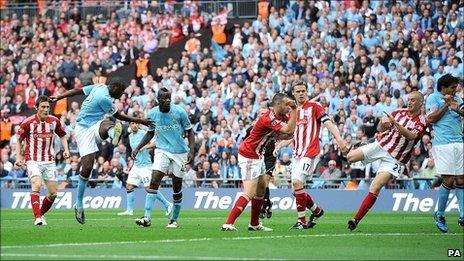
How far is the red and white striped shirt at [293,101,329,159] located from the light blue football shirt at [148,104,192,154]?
217cm

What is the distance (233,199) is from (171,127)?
12.4 m

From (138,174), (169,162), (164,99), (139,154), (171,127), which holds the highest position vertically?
(164,99)

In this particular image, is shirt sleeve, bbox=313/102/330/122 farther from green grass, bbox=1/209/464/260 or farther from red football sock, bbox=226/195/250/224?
red football sock, bbox=226/195/250/224

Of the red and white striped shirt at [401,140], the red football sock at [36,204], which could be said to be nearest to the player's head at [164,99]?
the red football sock at [36,204]

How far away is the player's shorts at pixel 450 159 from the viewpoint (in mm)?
20656

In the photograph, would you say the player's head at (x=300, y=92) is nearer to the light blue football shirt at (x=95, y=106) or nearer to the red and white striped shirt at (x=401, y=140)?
the red and white striped shirt at (x=401, y=140)

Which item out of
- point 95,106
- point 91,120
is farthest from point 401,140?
point 91,120

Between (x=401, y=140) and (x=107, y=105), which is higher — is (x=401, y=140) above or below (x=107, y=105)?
below

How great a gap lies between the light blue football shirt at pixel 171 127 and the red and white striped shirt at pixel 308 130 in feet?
7.13

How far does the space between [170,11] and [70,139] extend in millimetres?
7835

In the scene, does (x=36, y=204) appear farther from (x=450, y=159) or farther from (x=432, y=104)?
(x=450, y=159)

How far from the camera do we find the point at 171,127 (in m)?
21.7

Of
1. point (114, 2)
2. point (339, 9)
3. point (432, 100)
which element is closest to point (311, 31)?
point (339, 9)

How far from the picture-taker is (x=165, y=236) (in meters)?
18.8
